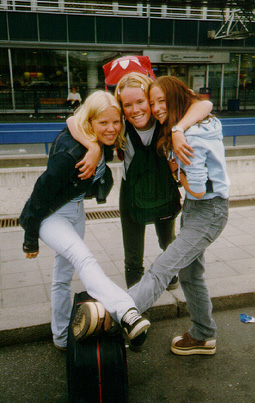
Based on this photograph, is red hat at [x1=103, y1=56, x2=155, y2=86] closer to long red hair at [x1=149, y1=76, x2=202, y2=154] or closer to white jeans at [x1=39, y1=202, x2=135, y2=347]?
long red hair at [x1=149, y1=76, x2=202, y2=154]

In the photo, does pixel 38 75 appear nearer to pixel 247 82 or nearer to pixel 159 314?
pixel 247 82

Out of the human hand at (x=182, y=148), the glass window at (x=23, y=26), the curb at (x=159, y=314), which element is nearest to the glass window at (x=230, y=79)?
the glass window at (x=23, y=26)

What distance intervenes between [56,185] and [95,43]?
64.8 ft

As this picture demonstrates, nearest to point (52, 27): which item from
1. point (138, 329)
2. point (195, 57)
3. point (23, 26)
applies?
point (23, 26)

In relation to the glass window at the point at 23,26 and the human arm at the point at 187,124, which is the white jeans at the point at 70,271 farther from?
the glass window at the point at 23,26

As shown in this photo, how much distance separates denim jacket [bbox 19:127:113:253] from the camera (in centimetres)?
232

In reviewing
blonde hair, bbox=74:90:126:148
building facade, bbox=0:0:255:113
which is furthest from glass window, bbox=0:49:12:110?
blonde hair, bbox=74:90:126:148

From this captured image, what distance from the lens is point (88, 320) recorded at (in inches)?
77.1

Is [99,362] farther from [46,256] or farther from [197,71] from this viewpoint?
[197,71]

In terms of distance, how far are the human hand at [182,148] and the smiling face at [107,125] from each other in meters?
0.41

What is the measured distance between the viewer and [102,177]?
2607 millimetres

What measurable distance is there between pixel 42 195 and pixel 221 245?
9.69ft

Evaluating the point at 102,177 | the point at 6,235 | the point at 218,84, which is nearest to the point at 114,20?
the point at 218,84

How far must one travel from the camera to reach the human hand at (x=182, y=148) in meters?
2.24
